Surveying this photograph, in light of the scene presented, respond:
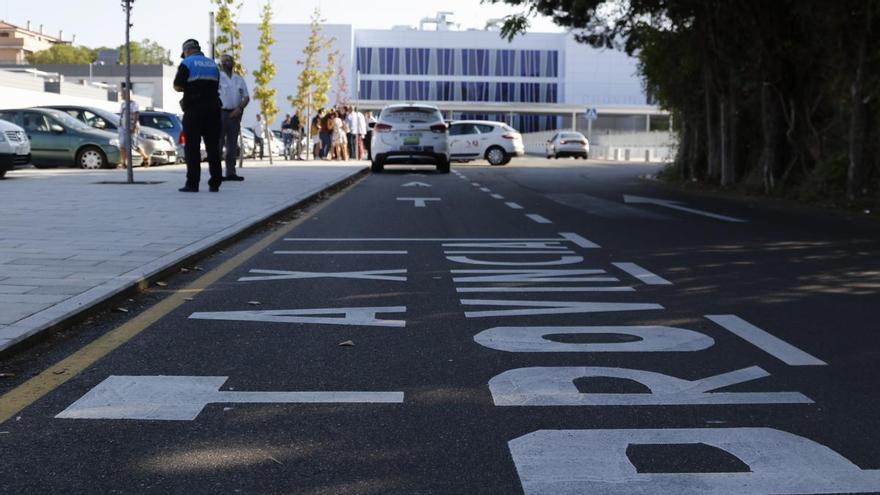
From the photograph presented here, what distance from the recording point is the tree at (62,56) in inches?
6181

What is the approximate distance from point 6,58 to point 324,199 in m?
160

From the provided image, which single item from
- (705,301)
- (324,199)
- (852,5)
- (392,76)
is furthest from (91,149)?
(392,76)

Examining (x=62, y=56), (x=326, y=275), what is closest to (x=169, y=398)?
(x=326, y=275)

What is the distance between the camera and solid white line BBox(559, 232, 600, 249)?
34.5ft

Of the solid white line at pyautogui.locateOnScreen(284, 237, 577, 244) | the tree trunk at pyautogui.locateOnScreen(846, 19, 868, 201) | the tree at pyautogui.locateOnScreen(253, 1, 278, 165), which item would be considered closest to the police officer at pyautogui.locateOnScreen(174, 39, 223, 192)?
the solid white line at pyautogui.locateOnScreen(284, 237, 577, 244)

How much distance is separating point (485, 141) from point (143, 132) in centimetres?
1278

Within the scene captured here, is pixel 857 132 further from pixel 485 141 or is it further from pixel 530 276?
pixel 485 141

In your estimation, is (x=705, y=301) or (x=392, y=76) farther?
(x=392, y=76)

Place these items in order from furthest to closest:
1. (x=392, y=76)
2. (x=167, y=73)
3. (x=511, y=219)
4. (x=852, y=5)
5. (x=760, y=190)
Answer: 1. (x=392, y=76)
2. (x=167, y=73)
3. (x=760, y=190)
4. (x=852, y=5)
5. (x=511, y=219)

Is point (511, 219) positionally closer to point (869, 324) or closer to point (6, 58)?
point (869, 324)

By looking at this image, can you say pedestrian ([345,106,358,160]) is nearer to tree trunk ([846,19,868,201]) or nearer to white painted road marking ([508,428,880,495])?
tree trunk ([846,19,868,201])

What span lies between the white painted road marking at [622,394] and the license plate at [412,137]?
23360mm

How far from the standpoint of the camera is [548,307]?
6.73 meters

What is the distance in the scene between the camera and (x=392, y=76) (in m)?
99.9
